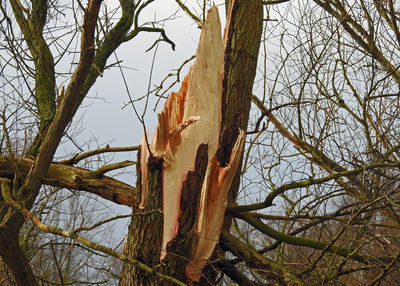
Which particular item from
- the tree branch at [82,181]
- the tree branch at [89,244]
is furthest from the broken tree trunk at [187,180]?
the tree branch at [82,181]

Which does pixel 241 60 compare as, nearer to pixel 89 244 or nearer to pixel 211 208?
pixel 211 208

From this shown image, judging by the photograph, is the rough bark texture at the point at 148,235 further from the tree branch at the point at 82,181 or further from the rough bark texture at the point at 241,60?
the rough bark texture at the point at 241,60

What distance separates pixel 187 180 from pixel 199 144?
28cm

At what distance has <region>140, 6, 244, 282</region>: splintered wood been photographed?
2941 millimetres

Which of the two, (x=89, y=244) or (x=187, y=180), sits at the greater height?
(x=187, y=180)

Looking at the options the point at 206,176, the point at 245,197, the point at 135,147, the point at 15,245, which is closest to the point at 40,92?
the point at 135,147

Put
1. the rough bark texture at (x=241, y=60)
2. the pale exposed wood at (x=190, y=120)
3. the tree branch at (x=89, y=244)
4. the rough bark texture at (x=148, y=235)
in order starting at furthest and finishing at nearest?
the rough bark texture at (x=241, y=60) < the pale exposed wood at (x=190, y=120) < the rough bark texture at (x=148, y=235) < the tree branch at (x=89, y=244)

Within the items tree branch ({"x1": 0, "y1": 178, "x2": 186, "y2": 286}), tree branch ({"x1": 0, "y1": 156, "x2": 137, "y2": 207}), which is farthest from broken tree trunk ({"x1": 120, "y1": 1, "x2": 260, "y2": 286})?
tree branch ({"x1": 0, "y1": 156, "x2": 137, "y2": 207})

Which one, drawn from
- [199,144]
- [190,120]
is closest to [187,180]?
[199,144]

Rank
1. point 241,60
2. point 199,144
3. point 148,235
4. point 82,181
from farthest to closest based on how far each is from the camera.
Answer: point 241,60
point 82,181
point 199,144
point 148,235

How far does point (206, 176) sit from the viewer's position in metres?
3.09

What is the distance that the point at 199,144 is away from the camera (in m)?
3.10

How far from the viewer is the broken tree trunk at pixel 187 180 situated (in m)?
2.86

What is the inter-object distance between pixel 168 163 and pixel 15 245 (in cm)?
152
